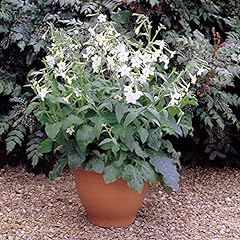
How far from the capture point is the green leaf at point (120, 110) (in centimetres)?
296

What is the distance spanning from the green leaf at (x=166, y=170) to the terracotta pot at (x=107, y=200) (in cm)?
17

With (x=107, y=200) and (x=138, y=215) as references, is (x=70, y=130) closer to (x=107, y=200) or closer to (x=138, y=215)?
(x=107, y=200)

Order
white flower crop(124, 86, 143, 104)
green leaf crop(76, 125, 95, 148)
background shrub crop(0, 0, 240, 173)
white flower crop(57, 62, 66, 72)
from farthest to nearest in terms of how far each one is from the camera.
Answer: background shrub crop(0, 0, 240, 173)
white flower crop(57, 62, 66, 72)
green leaf crop(76, 125, 95, 148)
white flower crop(124, 86, 143, 104)

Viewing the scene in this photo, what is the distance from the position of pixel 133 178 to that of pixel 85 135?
0.33 meters

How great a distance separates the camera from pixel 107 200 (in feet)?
10.5

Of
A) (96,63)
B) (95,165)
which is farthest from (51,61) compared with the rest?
(95,165)

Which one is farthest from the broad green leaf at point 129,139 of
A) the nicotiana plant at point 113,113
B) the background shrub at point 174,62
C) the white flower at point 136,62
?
the background shrub at point 174,62

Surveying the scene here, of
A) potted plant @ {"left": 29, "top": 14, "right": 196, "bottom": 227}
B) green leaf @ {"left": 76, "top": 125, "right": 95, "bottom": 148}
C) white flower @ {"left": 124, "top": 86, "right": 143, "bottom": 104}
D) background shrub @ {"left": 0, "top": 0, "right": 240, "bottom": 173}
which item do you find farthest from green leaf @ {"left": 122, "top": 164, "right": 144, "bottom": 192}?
background shrub @ {"left": 0, "top": 0, "right": 240, "bottom": 173}

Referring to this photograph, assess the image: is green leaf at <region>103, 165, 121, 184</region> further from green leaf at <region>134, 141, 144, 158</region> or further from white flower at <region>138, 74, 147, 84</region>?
white flower at <region>138, 74, 147, 84</region>

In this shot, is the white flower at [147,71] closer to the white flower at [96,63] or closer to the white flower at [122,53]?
the white flower at [122,53]

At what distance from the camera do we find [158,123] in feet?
9.98

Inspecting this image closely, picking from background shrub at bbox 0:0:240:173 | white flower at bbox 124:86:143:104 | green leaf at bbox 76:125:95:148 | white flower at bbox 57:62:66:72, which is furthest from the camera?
background shrub at bbox 0:0:240:173

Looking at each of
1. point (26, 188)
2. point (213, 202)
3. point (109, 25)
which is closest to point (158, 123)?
point (109, 25)

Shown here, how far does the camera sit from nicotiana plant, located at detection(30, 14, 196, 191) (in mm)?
3008
